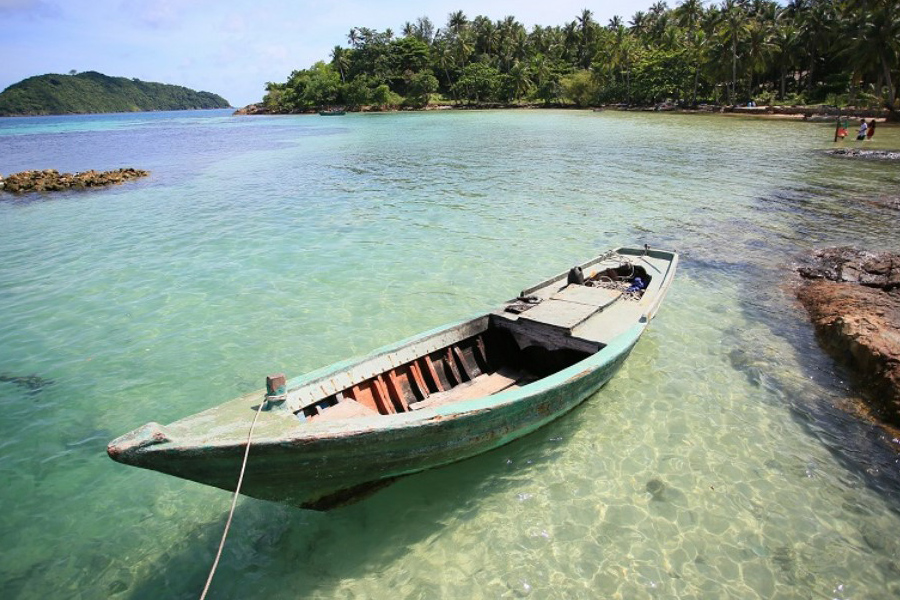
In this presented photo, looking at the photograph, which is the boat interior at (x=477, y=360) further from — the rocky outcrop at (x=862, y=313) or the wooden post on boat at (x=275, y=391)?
the rocky outcrop at (x=862, y=313)

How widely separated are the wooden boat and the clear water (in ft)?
2.59

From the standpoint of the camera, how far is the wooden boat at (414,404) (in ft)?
12.8

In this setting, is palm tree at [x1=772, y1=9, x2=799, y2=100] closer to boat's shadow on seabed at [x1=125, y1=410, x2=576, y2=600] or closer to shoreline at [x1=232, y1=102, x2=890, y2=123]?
shoreline at [x1=232, y1=102, x2=890, y2=123]

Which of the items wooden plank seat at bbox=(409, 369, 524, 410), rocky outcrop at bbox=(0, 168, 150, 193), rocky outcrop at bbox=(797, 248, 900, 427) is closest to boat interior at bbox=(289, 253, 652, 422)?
wooden plank seat at bbox=(409, 369, 524, 410)

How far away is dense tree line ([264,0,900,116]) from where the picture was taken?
162 ft

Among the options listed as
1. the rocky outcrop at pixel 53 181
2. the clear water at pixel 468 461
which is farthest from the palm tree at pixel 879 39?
the rocky outcrop at pixel 53 181

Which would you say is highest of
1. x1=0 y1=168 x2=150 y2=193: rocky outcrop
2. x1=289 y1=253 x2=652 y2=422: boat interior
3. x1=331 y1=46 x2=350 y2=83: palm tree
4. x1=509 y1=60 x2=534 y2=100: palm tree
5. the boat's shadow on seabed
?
x1=331 y1=46 x2=350 y2=83: palm tree

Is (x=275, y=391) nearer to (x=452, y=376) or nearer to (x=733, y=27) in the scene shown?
(x=452, y=376)

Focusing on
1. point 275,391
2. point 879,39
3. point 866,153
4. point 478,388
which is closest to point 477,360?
point 478,388

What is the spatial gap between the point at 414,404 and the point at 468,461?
99cm

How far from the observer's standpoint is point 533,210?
18.3m

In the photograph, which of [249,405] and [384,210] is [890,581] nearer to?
[249,405]

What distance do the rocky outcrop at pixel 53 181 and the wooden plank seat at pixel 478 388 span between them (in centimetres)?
2830

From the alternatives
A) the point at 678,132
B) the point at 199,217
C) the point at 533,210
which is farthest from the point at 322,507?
the point at 678,132
